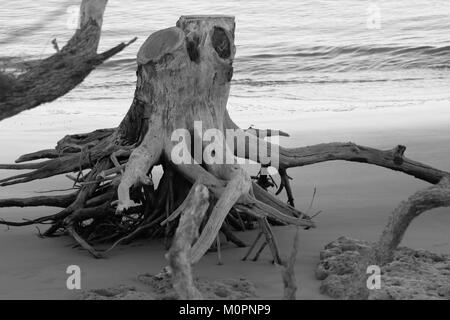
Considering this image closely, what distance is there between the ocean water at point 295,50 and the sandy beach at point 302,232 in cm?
261

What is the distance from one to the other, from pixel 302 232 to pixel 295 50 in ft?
55.0

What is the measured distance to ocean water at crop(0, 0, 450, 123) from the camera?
15.9m

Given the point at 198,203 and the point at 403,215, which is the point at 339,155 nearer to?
the point at 403,215

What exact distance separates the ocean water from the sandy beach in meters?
2.61

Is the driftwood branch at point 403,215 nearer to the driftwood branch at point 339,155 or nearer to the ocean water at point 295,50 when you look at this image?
the driftwood branch at point 339,155

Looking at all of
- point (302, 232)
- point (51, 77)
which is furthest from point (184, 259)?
point (302, 232)

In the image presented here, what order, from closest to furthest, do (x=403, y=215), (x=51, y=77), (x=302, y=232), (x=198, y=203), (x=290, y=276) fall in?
(x=290, y=276) < (x=51, y=77) < (x=198, y=203) < (x=403, y=215) < (x=302, y=232)

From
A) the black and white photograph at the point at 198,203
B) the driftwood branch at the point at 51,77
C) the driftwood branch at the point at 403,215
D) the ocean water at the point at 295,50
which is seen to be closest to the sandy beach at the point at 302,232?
the black and white photograph at the point at 198,203

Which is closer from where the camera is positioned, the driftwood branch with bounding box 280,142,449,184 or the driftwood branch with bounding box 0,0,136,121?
the driftwood branch with bounding box 0,0,136,121

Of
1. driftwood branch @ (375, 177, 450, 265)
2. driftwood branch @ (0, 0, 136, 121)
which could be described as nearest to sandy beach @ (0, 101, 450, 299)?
driftwood branch @ (375, 177, 450, 265)

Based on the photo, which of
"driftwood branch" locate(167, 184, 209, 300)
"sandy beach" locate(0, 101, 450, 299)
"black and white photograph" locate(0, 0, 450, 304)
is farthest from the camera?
"sandy beach" locate(0, 101, 450, 299)

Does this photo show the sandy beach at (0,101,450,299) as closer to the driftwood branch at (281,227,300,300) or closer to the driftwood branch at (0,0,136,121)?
the driftwood branch at (281,227,300,300)

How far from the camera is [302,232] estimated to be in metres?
6.81
